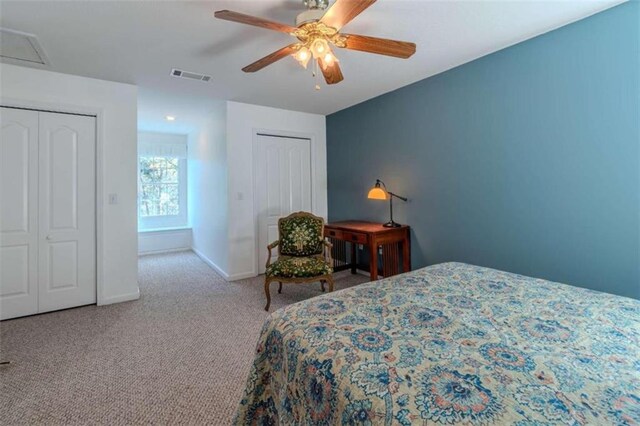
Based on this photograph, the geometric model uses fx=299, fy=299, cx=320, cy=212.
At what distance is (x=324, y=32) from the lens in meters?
1.73

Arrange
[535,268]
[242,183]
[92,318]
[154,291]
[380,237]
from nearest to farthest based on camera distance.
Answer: [535,268]
[92,318]
[380,237]
[154,291]
[242,183]

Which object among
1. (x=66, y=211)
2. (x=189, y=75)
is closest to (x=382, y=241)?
(x=189, y=75)

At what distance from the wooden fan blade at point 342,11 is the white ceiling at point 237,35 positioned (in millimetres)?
474

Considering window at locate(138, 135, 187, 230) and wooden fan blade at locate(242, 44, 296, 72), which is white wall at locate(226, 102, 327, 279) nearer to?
wooden fan blade at locate(242, 44, 296, 72)

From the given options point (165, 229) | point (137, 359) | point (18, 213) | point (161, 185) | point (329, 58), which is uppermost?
point (329, 58)

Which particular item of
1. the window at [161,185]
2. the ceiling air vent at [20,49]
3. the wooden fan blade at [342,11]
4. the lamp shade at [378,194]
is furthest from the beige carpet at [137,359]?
the window at [161,185]

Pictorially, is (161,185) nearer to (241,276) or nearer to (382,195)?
(241,276)

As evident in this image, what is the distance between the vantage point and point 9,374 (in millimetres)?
1997

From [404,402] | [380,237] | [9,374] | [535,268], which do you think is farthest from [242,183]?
[404,402]

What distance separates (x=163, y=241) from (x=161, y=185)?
1167 mm

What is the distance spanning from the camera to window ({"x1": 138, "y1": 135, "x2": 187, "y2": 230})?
5.95 meters

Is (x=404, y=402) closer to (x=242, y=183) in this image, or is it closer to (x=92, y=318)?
(x=92, y=318)

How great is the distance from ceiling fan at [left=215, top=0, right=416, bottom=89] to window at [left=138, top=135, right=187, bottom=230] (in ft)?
15.6

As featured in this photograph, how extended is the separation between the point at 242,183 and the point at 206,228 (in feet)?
4.80
